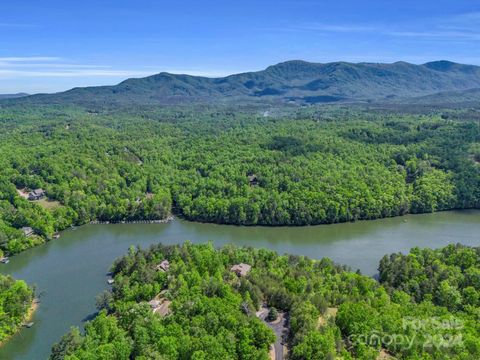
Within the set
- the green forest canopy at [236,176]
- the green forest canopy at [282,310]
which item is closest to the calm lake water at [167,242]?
the green forest canopy at [236,176]

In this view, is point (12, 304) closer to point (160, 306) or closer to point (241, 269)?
point (160, 306)

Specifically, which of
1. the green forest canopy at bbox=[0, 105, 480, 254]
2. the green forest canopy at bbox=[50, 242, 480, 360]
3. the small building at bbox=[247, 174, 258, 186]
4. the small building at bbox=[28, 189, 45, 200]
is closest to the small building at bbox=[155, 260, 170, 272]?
the green forest canopy at bbox=[50, 242, 480, 360]

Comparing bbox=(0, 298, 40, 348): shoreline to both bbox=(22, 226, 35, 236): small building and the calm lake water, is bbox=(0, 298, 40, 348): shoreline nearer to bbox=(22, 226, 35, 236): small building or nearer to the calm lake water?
the calm lake water

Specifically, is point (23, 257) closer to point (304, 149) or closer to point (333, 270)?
point (333, 270)

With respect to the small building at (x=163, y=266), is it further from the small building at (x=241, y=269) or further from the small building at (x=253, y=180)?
the small building at (x=253, y=180)

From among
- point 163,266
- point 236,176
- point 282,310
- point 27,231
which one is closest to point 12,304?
point 163,266

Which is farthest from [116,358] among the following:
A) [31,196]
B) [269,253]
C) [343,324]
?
[31,196]
